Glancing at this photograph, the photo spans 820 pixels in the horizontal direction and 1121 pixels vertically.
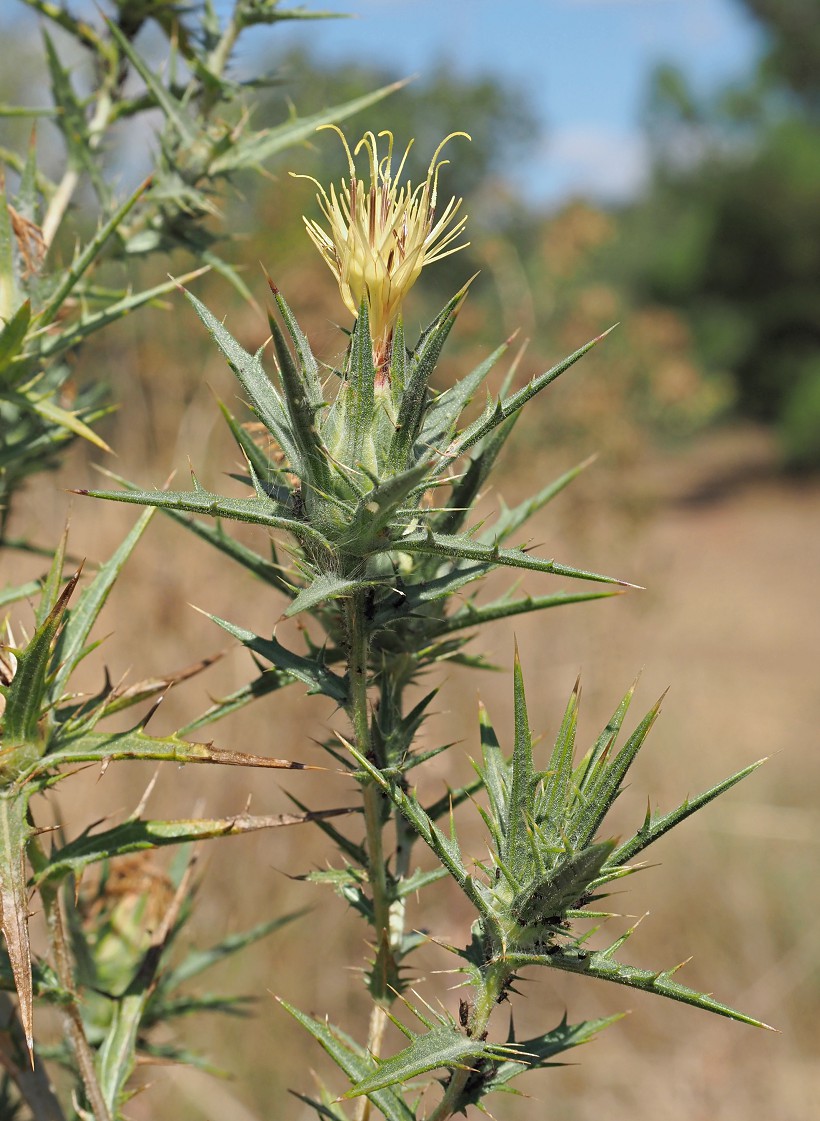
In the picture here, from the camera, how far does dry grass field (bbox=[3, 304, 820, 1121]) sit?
466cm

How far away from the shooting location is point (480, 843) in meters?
3.32

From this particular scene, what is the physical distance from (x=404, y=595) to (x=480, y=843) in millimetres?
2517

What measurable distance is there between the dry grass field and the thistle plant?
8.07 feet

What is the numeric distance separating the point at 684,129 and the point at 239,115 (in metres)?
24.4

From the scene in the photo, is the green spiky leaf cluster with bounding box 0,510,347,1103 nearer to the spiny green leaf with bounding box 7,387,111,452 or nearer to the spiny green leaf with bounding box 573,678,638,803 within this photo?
the spiny green leaf with bounding box 7,387,111,452

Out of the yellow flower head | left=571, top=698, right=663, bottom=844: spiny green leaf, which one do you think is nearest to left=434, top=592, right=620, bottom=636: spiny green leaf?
left=571, top=698, right=663, bottom=844: spiny green leaf

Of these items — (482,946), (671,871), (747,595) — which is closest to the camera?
(482,946)

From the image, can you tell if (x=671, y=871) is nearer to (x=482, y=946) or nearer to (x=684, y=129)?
(x=482, y=946)

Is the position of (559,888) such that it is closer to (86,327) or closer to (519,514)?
(519,514)

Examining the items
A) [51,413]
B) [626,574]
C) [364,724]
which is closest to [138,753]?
[364,724]

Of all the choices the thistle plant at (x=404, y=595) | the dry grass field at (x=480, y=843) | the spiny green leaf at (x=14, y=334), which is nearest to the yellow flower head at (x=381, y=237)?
the thistle plant at (x=404, y=595)

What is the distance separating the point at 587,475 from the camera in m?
7.68

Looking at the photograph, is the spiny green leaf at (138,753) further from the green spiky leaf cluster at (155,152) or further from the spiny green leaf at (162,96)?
the spiny green leaf at (162,96)

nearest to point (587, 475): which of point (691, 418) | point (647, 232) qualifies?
point (691, 418)
